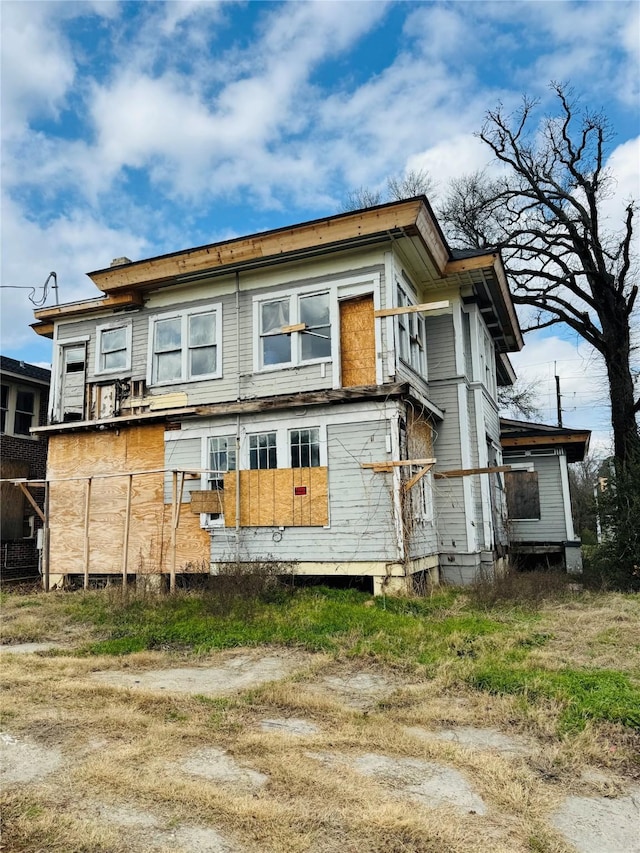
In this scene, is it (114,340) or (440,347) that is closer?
(440,347)

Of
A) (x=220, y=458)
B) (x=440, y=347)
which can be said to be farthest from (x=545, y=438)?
(x=220, y=458)

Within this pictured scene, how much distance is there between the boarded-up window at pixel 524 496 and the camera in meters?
19.8

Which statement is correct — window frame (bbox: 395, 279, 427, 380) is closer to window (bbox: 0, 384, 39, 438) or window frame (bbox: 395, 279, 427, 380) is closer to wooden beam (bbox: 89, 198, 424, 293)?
wooden beam (bbox: 89, 198, 424, 293)

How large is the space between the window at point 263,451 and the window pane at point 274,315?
2.27 meters

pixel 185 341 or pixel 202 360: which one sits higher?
pixel 185 341

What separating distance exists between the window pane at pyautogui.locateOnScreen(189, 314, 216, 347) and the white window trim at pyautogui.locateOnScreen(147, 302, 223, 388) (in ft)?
0.30

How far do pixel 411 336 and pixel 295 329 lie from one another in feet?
8.48

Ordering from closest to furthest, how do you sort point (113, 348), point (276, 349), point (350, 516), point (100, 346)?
1. point (350, 516)
2. point (276, 349)
3. point (113, 348)
4. point (100, 346)

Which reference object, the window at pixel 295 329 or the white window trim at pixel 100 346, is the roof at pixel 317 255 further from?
the window at pixel 295 329

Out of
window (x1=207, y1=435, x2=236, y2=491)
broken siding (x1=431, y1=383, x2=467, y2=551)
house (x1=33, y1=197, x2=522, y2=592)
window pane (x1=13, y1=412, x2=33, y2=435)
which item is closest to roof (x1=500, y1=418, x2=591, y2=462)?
house (x1=33, y1=197, x2=522, y2=592)

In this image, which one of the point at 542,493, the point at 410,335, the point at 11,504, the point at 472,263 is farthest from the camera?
the point at 542,493

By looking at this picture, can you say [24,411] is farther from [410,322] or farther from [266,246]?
[410,322]

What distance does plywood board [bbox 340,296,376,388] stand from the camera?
11.8 m

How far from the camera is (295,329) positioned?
12398 mm
